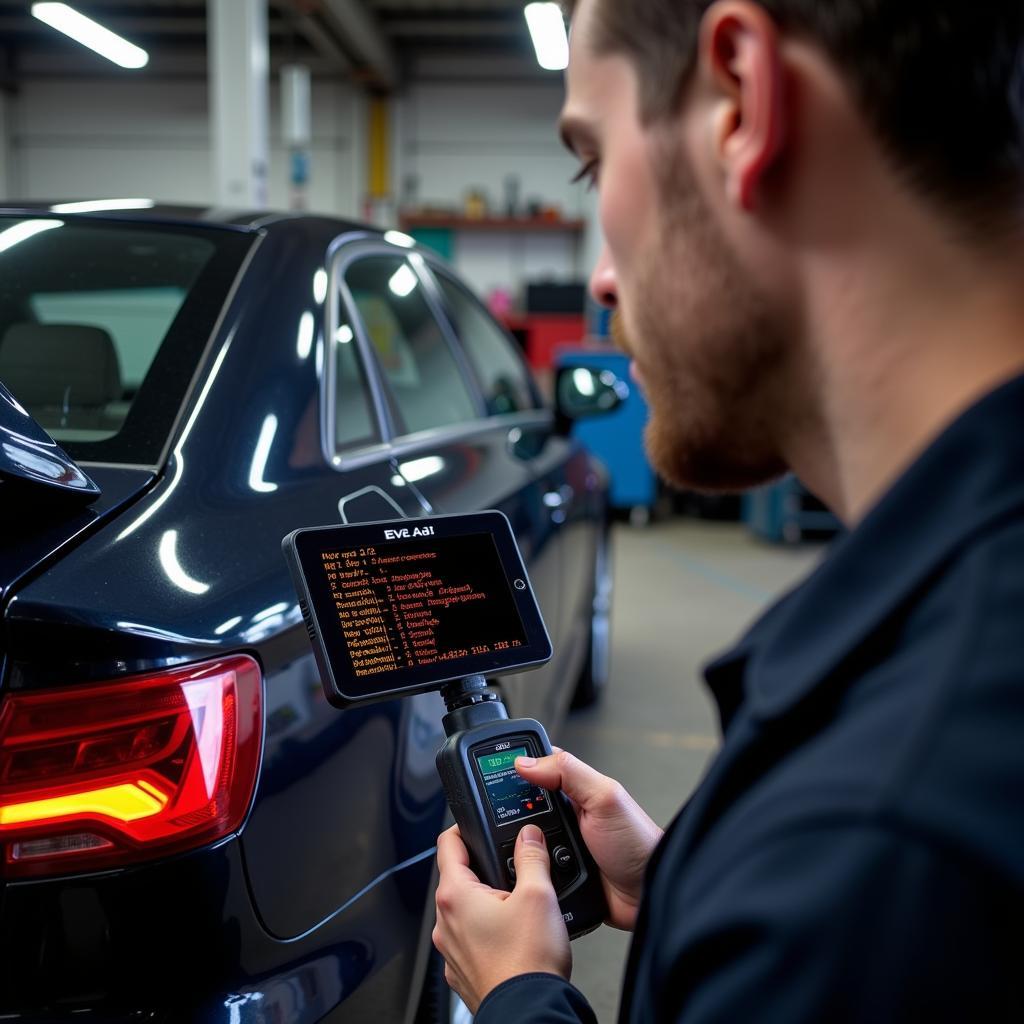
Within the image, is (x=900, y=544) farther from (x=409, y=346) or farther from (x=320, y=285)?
(x=409, y=346)

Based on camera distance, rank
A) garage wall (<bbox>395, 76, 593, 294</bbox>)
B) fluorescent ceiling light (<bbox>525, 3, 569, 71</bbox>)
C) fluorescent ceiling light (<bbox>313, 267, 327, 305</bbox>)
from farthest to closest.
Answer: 1. garage wall (<bbox>395, 76, 593, 294</bbox>)
2. fluorescent ceiling light (<bbox>525, 3, 569, 71</bbox>)
3. fluorescent ceiling light (<bbox>313, 267, 327, 305</bbox>)

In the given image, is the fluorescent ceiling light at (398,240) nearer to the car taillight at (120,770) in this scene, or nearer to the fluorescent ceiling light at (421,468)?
the fluorescent ceiling light at (421,468)

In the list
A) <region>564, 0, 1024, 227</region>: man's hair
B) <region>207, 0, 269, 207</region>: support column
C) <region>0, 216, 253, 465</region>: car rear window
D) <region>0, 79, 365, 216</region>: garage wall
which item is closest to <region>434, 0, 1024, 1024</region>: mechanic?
<region>564, 0, 1024, 227</region>: man's hair

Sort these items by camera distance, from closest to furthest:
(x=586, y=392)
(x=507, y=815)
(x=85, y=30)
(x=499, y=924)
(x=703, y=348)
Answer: (x=703, y=348) < (x=499, y=924) < (x=507, y=815) < (x=586, y=392) < (x=85, y=30)

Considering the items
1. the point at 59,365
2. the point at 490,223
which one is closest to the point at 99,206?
the point at 59,365

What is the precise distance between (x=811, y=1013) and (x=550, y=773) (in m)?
0.49

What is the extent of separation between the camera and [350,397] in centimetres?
156

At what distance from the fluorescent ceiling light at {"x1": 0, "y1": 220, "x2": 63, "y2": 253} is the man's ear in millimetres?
1267

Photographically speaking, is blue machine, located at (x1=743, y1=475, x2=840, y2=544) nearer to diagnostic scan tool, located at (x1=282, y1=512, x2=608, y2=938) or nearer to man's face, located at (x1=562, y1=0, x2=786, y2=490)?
diagnostic scan tool, located at (x1=282, y1=512, x2=608, y2=938)

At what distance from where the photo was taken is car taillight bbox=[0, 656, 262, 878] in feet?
3.03

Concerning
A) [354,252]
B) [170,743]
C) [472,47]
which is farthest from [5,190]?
[170,743]

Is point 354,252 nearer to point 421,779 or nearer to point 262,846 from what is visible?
point 421,779

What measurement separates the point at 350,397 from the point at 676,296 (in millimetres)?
981

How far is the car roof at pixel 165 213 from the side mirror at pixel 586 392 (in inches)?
42.4
